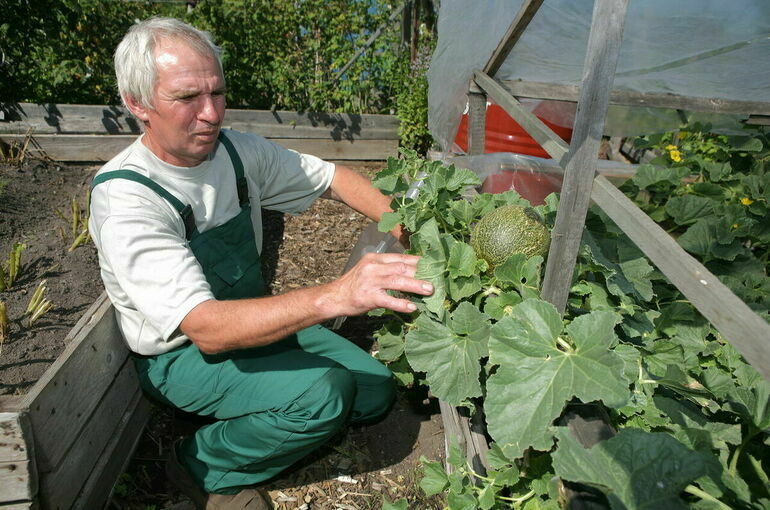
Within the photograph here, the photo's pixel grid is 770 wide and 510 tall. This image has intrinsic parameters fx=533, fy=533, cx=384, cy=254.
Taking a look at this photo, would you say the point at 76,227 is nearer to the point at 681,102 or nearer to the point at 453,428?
the point at 453,428

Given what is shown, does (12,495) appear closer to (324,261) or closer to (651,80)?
(324,261)

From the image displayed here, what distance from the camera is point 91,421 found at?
7.29 feet

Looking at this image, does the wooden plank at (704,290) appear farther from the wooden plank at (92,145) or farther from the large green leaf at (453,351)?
the wooden plank at (92,145)

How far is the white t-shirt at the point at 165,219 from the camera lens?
6.34ft

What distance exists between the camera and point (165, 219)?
2.09 meters

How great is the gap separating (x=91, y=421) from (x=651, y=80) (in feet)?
10.1

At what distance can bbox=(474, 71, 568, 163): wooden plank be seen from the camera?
1566 millimetres

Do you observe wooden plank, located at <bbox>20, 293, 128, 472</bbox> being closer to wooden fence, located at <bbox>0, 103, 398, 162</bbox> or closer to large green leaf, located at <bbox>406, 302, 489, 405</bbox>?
large green leaf, located at <bbox>406, 302, 489, 405</bbox>

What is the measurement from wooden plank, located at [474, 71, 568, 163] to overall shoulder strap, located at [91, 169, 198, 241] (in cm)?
140

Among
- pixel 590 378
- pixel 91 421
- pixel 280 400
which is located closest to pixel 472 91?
pixel 280 400

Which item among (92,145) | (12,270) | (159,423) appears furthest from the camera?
(92,145)

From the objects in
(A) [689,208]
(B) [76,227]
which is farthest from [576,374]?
(B) [76,227]

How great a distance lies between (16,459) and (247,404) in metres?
0.82

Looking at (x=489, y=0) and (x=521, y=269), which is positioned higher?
(x=489, y=0)
